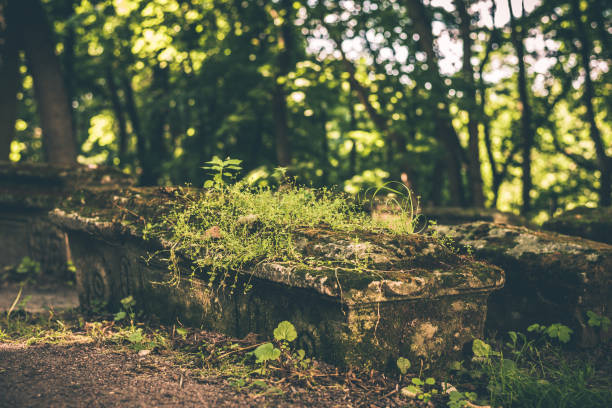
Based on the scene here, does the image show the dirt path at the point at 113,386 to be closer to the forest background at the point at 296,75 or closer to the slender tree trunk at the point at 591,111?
the forest background at the point at 296,75

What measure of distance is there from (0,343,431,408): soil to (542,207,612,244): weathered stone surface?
3.24 meters

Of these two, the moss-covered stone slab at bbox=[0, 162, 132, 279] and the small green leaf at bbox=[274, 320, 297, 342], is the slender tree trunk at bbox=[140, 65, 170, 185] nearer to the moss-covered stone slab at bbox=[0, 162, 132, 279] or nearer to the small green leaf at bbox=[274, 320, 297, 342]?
the moss-covered stone slab at bbox=[0, 162, 132, 279]

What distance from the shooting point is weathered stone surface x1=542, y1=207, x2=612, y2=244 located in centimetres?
441

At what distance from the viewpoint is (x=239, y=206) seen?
3.14 m

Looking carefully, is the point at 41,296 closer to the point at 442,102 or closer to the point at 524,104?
the point at 442,102

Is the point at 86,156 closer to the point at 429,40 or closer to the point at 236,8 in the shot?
the point at 236,8

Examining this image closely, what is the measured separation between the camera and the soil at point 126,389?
80.4 inches

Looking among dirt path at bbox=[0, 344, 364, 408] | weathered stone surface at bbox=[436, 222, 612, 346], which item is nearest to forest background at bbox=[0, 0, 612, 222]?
weathered stone surface at bbox=[436, 222, 612, 346]

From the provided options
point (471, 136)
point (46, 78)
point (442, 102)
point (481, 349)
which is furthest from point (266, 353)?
point (46, 78)

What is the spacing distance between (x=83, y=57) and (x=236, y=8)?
15.4ft

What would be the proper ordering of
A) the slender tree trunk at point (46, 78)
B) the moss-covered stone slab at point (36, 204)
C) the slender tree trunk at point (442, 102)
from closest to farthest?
1. the moss-covered stone slab at point (36, 204)
2. the slender tree trunk at point (442, 102)
3. the slender tree trunk at point (46, 78)

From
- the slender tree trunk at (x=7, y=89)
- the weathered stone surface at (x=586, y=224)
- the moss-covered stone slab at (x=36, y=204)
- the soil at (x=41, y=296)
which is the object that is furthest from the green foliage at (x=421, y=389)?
the slender tree trunk at (x=7, y=89)

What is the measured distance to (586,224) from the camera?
178 inches

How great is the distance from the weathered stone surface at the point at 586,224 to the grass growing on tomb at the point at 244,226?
7.71ft
